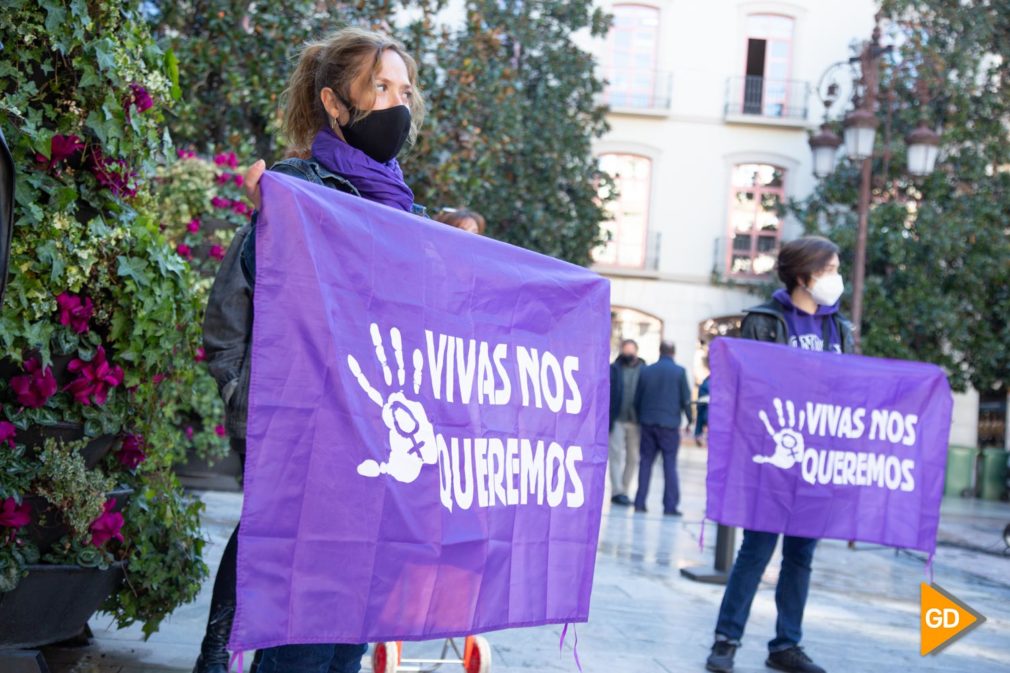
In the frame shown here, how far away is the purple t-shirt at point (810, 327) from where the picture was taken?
5652 millimetres

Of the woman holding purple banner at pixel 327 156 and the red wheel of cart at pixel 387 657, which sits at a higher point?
the woman holding purple banner at pixel 327 156

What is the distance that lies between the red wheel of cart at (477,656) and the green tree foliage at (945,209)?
1916 cm

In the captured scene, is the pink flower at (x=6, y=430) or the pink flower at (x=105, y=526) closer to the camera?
the pink flower at (x=6, y=430)

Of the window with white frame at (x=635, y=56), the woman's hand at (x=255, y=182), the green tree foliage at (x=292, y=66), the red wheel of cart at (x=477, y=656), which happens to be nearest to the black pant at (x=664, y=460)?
the green tree foliage at (x=292, y=66)

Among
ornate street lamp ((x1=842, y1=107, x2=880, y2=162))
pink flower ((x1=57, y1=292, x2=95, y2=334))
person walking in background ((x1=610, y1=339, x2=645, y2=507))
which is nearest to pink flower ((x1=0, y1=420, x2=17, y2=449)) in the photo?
pink flower ((x1=57, y1=292, x2=95, y2=334))

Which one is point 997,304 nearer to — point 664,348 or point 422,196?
point 664,348

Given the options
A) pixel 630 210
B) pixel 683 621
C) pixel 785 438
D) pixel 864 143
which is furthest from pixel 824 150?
pixel 630 210

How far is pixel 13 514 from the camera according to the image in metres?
3.59

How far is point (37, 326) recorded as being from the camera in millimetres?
3641

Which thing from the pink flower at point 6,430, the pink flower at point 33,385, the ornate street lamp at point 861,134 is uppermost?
the ornate street lamp at point 861,134

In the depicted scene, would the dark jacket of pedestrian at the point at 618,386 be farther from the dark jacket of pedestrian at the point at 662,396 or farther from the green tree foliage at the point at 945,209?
the green tree foliage at the point at 945,209

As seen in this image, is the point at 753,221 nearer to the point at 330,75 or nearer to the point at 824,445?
the point at 824,445

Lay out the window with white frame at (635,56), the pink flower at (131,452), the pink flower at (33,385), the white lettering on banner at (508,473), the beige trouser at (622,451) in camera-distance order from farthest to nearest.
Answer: the window with white frame at (635,56) → the beige trouser at (622,451) → the pink flower at (131,452) → the pink flower at (33,385) → the white lettering on banner at (508,473)

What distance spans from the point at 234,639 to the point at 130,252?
6.03 ft
